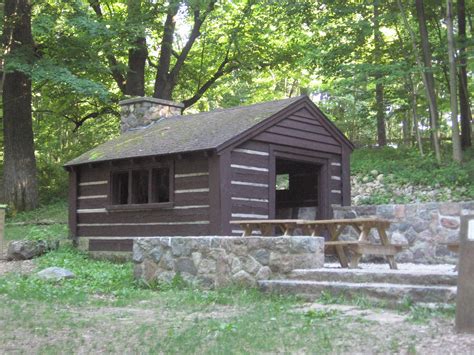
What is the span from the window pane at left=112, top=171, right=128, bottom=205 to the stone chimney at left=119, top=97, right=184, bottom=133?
2.48m

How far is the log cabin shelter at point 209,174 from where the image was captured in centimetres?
1209

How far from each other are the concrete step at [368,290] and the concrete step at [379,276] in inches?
4.2

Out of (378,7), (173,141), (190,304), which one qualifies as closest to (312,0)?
(378,7)

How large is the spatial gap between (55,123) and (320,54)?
40.0ft

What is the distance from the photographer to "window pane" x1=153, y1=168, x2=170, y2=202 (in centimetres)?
1338

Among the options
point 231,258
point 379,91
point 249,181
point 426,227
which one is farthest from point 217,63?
point 231,258

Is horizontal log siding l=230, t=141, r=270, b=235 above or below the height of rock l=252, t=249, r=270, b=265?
above

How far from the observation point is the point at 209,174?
1201 centimetres

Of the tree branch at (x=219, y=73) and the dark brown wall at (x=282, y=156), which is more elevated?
the tree branch at (x=219, y=73)

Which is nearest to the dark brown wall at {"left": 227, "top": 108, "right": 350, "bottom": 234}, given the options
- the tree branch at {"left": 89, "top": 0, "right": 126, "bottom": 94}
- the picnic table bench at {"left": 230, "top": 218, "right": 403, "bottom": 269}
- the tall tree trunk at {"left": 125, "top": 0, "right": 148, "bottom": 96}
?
the picnic table bench at {"left": 230, "top": 218, "right": 403, "bottom": 269}

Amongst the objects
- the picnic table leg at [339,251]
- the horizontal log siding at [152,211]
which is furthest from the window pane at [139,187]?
the picnic table leg at [339,251]

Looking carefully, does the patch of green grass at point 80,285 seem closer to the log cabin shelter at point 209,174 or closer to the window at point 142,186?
the log cabin shelter at point 209,174

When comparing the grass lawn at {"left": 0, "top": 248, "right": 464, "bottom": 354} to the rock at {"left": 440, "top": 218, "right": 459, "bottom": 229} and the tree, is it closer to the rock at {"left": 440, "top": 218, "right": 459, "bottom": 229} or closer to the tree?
the rock at {"left": 440, "top": 218, "right": 459, "bottom": 229}

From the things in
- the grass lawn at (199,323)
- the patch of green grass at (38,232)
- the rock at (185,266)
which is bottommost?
the grass lawn at (199,323)
